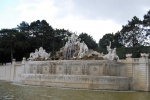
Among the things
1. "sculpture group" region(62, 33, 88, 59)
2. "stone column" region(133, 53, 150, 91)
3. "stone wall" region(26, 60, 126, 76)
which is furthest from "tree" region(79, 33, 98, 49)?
"stone column" region(133, 53, 150, 91)

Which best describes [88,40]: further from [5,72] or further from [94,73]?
[94,73]

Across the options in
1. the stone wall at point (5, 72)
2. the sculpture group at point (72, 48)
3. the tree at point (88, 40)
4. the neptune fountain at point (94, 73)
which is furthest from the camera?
the tree at point (88, 40)

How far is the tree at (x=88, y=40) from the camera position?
226 feet

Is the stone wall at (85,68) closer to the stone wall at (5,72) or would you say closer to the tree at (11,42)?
the stone wall at (5,72)

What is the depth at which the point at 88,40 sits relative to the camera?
6950cm

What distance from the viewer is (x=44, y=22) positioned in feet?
214

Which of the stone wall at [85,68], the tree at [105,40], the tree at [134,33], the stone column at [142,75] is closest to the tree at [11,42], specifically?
the tree at [134,33]

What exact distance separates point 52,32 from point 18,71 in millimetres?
25330

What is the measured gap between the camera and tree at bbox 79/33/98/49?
68750 millimetres

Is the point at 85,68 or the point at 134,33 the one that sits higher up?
→ the point at 134,33

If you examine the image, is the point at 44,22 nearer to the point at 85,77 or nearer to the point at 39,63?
the point at 39,63

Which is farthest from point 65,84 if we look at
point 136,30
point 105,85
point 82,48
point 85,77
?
point 136,30

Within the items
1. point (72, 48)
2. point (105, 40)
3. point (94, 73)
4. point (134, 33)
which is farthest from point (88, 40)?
point (94, 73)

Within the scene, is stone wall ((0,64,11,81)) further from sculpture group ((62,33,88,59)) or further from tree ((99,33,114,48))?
tree ((99,33,114,48))
